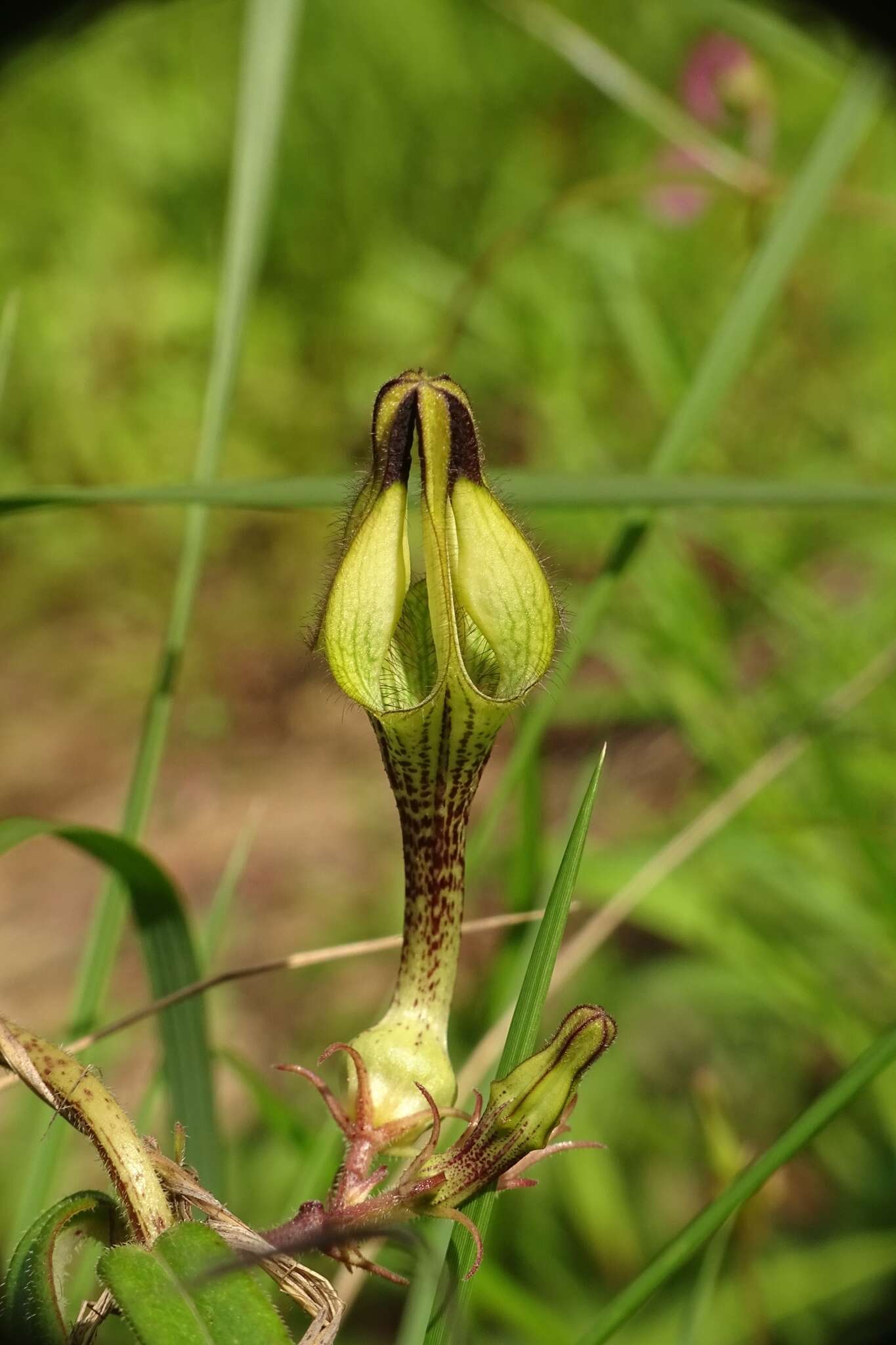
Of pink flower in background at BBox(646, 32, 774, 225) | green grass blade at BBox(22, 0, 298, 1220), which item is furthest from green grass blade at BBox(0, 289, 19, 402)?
pink flower in background at BBox(646, 32, 774, 225)

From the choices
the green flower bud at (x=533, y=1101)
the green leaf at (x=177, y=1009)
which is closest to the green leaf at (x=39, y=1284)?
the green flower bud at (x=533, y=1101)

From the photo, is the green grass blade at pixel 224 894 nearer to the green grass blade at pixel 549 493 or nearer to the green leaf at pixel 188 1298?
the green grass blade at pixel 549 493

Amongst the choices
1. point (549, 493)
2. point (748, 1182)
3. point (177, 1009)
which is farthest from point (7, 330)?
point (748, 1182)

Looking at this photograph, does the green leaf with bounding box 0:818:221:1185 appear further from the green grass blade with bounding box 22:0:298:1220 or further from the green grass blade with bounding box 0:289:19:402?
the green grass blade with bounding box 0:289:19:402

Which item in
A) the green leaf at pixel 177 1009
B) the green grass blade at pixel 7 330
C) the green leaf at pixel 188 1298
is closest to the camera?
the green leaf at pixel 188 1298

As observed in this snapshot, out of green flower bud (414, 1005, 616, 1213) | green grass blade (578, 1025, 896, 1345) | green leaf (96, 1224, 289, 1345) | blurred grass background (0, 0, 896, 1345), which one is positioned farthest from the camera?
blurred grass background (0, 0, 896, 1345)

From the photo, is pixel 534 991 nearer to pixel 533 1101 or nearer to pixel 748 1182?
pixel 533 1101
